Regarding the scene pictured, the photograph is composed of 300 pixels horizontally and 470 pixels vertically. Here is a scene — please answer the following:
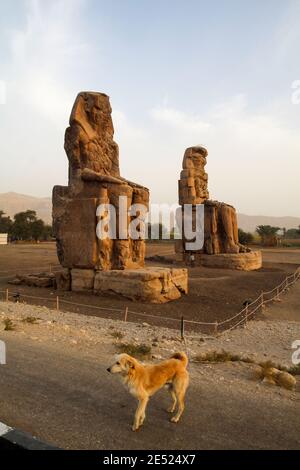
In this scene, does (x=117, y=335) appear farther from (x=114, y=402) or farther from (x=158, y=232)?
(x=158, y=232)

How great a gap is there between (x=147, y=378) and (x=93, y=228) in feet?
30.2

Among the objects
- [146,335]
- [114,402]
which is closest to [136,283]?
[146,335]

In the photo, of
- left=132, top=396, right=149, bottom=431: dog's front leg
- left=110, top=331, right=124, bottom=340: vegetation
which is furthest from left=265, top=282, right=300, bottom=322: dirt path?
left=132, top=396, right=149, bottom=431: dog's front leg

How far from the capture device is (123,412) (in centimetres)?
384

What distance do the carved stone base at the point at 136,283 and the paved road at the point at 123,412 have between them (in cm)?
648

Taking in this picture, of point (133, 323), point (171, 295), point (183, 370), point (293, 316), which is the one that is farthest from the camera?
point (171, 295)

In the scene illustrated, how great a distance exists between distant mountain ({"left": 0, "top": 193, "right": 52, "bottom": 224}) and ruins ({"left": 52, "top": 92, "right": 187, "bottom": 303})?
13862 cm

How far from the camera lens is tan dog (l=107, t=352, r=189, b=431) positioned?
343 centimetres

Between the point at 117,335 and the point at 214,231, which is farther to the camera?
the point at 214,231

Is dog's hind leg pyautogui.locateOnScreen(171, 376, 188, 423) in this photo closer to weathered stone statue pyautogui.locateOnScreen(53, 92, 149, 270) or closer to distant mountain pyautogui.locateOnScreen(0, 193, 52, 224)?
weathered stone statue pyautogui.locateOnScreen(53, 92, 149, 270)
